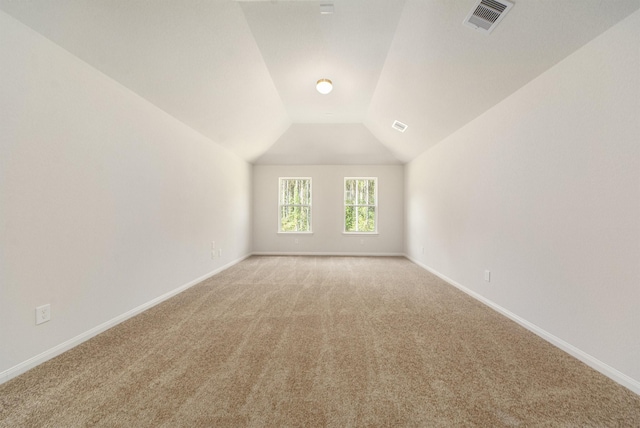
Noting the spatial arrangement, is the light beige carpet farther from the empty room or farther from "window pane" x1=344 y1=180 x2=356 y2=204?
"window pane" x1=344 y1=180 x2=356 y2=204

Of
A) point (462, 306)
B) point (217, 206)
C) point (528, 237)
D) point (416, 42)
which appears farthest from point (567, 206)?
point (217, 206)

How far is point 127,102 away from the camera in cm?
235

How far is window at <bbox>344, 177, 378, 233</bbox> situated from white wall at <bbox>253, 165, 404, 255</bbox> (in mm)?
138

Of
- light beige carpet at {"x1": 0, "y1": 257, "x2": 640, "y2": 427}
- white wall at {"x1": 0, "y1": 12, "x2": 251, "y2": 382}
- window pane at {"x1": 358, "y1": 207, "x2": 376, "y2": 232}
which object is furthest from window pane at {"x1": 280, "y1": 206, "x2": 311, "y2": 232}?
light beige carpet at {"x1": 0, "y1": 257, "x2": 640, "y2": 427}

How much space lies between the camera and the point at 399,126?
417cm

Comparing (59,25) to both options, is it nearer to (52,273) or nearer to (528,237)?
(52,273)

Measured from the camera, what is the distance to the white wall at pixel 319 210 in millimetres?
6148

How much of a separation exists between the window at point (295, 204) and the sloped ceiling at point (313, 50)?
250cm

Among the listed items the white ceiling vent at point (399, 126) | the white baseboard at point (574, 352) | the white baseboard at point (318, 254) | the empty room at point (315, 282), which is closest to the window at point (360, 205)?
the white baseboard at point (318, 254)

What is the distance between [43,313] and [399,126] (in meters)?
4.65

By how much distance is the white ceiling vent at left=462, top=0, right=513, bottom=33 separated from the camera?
1.72 meters

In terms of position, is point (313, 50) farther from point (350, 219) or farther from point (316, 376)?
point (350, 219)

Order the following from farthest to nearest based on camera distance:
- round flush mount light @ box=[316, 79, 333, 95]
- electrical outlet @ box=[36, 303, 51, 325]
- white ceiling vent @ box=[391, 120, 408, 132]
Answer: white ceiling vent @ box=[391, 120, 408, 132] → round flush mount light @ box=[316, 79, 333, 95] → electrical outlet @ box=[36, 303, 51, 325]

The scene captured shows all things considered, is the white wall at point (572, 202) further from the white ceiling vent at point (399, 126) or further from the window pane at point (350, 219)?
the window pane at point (350, 219)
